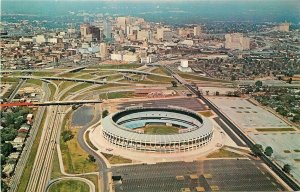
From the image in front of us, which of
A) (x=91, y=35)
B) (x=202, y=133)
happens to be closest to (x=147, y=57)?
(x=91, y=35)

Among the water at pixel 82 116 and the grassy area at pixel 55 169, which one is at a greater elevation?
the water at pixel 82 116

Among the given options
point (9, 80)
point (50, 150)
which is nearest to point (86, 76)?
point (9, 80)

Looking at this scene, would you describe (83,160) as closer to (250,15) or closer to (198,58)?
(198,58)

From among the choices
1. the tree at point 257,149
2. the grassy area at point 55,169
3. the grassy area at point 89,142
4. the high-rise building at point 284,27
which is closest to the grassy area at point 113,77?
the grassy area at point 89,142

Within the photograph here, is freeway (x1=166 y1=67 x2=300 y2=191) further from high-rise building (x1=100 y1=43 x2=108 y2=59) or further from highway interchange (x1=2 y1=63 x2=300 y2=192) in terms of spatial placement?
high-rise building (x1=100 y1=43 x2=108 y2=59)

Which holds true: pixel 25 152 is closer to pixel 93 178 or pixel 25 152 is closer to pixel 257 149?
pixel 93 178

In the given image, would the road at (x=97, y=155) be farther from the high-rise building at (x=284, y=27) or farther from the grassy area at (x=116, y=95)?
the high-rise building at (x=284, y=27)
